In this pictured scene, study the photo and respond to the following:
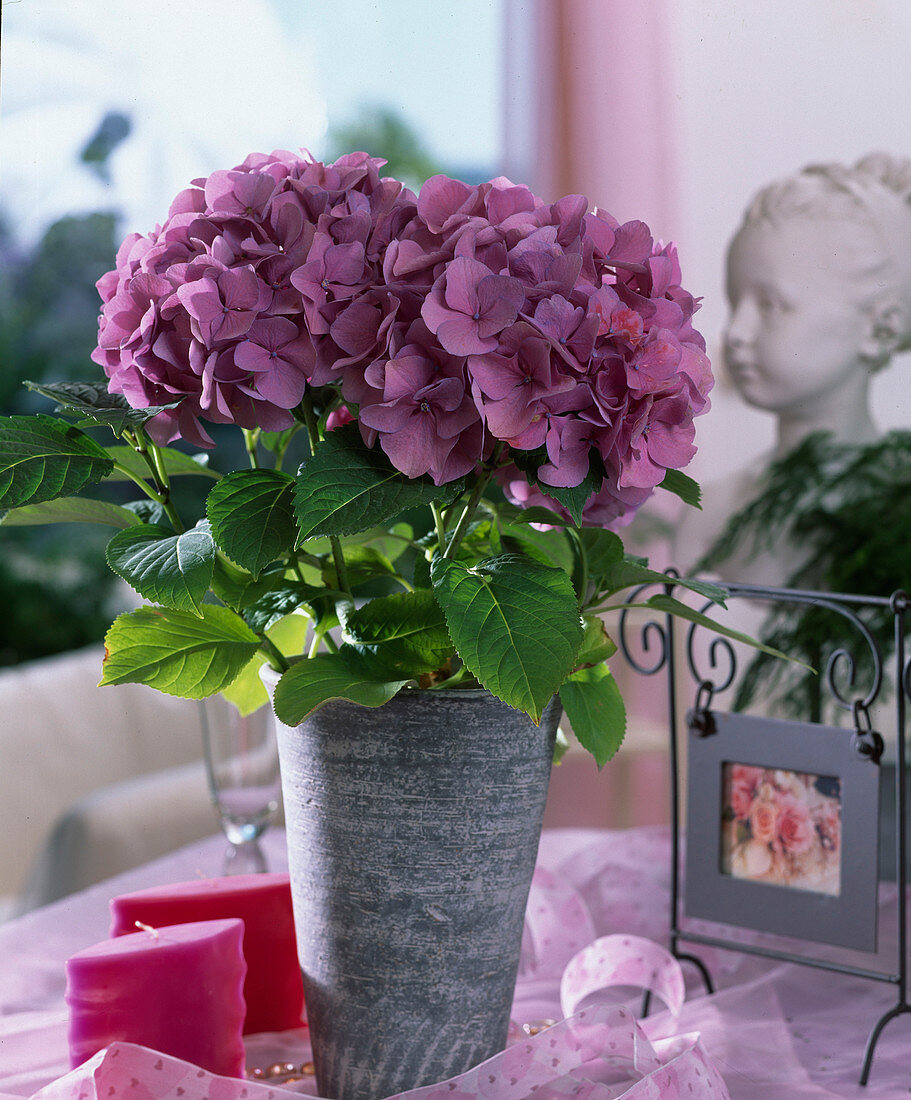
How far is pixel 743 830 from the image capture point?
601 mm

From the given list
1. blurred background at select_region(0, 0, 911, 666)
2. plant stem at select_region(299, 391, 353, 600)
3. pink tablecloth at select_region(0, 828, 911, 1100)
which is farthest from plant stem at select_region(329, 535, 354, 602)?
blurred background at select_region(0, 0, 911, 666)

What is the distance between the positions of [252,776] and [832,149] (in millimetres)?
724

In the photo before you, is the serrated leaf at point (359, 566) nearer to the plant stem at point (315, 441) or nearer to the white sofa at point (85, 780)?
A: the plant stem at point (315, 441)

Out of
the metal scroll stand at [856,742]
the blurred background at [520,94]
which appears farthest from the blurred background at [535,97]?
the metal scroll stand at [856,742]

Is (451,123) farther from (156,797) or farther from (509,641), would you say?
(509,641)

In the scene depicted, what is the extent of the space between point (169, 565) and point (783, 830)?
→ 0.37 m

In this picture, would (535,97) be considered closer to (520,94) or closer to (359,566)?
(520,94)

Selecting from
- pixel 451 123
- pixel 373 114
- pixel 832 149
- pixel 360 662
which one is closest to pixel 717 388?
pixel 832 149

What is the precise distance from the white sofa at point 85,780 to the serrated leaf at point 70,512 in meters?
1.06

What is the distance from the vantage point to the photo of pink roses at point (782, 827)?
57cm

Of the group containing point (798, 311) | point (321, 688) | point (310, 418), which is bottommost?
point (321, 688)

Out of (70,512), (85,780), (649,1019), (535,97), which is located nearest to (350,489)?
(70,512)

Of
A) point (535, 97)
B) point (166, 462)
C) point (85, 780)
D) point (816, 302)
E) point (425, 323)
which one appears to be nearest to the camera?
point (425, 323)

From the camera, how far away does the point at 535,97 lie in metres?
1.19
